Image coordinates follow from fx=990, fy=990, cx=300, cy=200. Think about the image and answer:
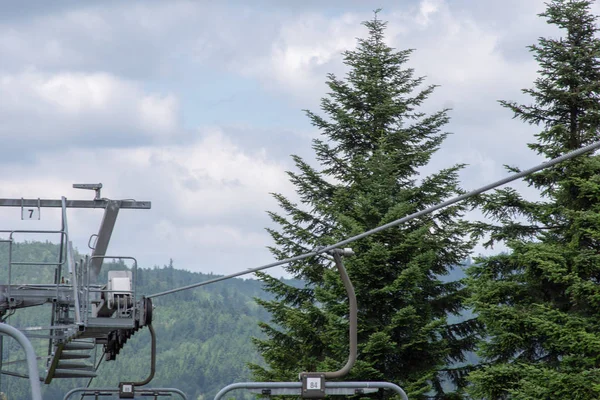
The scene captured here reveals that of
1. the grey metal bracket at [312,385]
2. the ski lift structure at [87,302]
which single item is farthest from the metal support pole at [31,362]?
the ski lift structure at [87,302]

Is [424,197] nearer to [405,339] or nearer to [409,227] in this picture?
[409,227]

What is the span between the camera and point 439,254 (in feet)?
102

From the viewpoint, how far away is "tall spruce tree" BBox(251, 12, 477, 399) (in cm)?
2695

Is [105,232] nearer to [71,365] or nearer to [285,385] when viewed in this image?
[71,365]

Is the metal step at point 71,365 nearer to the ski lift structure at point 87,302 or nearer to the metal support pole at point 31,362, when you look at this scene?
the ski lift structure at point 87,302

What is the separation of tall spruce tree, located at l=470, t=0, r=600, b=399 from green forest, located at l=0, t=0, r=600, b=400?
4cm

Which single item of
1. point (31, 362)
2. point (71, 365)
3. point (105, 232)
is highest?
point (105, 232)

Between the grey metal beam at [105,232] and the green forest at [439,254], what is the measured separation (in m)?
7.38

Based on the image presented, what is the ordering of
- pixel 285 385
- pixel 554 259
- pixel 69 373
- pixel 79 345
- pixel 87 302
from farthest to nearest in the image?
1. pixel 554 259
2. pixel 69 373
3. pixel 79 345
4. pixel 87 302
5. pixel 285 385

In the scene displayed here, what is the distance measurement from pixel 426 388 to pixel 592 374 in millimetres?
5142

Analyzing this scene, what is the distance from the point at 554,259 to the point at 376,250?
5060 mm

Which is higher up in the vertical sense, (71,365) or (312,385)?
(71,365)

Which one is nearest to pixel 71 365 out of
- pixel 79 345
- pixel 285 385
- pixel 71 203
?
pixel 79 345

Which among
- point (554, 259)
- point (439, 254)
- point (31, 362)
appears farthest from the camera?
point (439, 254)
